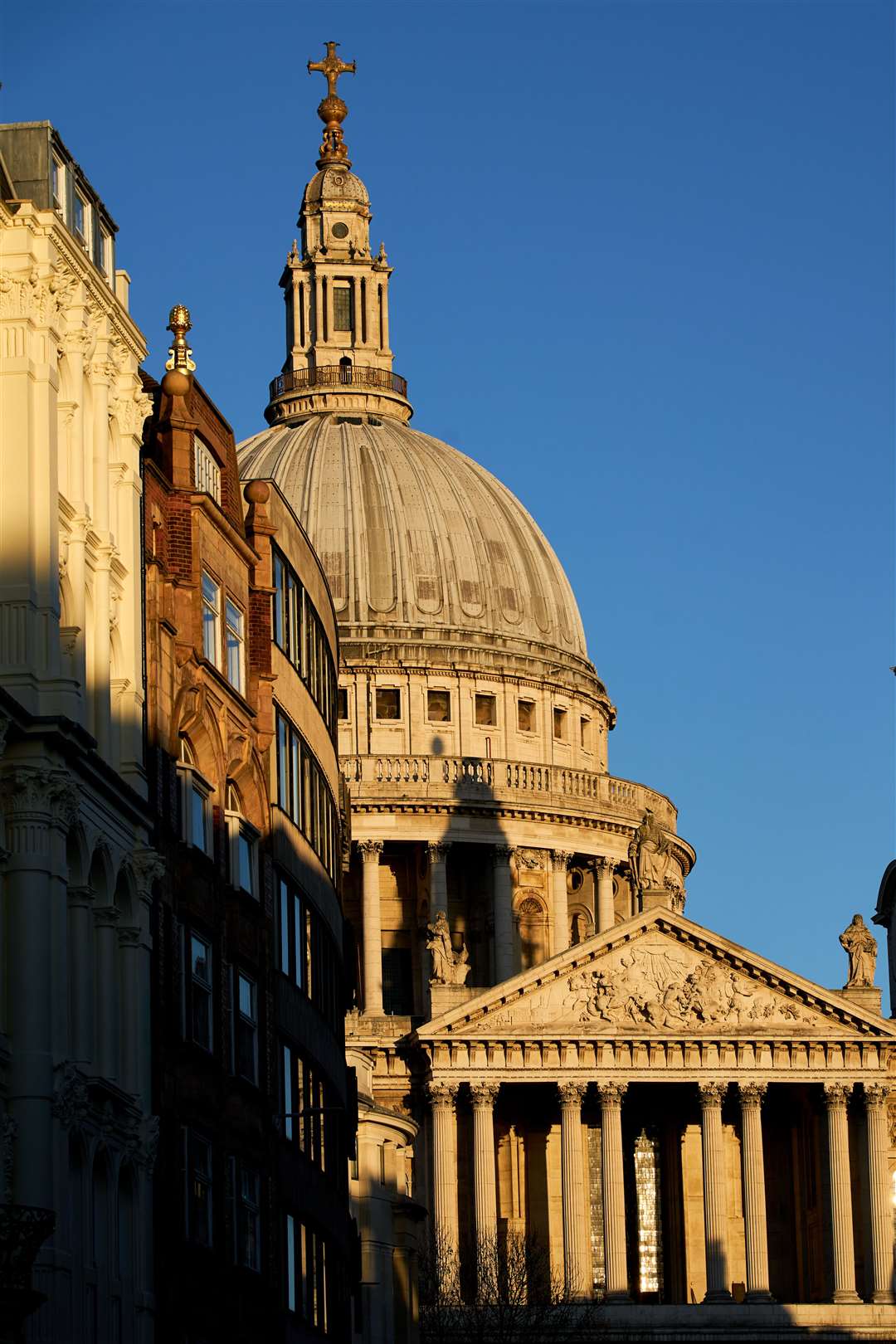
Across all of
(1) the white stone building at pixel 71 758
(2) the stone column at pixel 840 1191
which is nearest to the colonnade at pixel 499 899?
(2) the stone column at pixel 840 1191

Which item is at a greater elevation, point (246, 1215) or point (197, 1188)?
point (197, 1188)

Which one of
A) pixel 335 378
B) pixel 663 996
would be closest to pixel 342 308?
pixel 335 378

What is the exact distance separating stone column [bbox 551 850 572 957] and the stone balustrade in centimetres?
225

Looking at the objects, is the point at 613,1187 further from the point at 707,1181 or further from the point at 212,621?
the point at 212,621

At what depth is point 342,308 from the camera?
159875 millimetres

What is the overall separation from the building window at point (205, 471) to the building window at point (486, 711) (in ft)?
297

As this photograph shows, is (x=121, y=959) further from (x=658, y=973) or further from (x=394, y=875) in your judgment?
(x=394, y=875)

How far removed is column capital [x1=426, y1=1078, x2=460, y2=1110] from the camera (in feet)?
400

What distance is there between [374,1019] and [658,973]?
10745mm

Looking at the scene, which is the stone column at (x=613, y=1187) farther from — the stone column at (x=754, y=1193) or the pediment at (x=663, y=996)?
the stone column at (x=754, y=1193)

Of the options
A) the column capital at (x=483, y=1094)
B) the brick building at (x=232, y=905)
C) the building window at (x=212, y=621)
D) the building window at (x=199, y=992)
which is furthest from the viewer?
the column capital at (x=483, y=1094)

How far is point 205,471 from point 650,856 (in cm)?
7596

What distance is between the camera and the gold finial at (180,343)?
56.2m

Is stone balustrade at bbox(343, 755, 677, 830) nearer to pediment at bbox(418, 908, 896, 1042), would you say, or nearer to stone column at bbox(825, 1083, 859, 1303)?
pediment at bbox(418, 908, 896, 1042)
